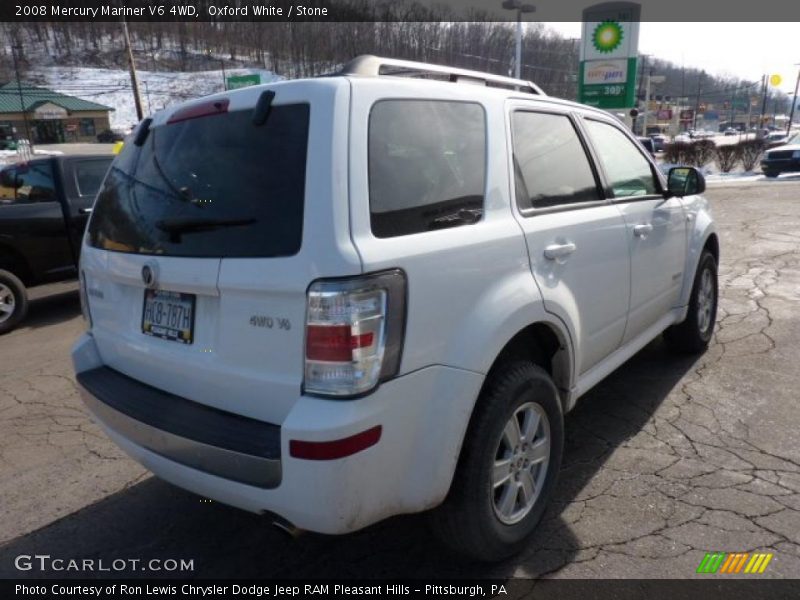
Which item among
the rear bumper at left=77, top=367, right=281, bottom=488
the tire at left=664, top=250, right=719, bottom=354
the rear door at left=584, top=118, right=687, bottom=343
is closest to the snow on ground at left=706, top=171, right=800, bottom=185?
the tire at left=664, top=250, right=719, bottom=354

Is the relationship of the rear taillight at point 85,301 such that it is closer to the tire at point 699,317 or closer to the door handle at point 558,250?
the door handle at point 558,250

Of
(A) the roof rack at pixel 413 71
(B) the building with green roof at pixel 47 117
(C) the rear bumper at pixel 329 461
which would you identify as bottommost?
(C) the rear bumper at pixel 329 461

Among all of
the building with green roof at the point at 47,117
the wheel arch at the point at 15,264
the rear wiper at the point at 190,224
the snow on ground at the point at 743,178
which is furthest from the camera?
the building with green roof at the point at 47,117

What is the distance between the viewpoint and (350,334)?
1.86m

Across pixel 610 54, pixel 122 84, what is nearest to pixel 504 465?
pixel 610 54

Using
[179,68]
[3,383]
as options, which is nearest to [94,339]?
[3,383]

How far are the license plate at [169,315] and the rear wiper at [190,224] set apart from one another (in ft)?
0.74

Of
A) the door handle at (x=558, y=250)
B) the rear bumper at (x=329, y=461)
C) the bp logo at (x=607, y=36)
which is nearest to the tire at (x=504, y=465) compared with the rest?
the rear bumper at (x=329, y=461)

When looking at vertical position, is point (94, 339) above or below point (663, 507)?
above

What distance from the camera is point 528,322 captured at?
2.42m

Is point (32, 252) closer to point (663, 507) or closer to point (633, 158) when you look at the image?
point (633, 158)

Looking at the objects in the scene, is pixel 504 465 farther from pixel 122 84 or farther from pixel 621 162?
pixel 122 84

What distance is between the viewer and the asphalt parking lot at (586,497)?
2543 millimetres

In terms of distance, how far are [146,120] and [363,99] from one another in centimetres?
130
